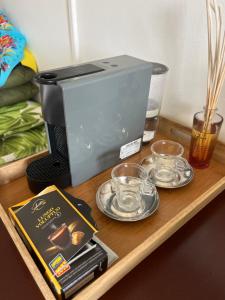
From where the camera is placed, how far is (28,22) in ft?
4.23

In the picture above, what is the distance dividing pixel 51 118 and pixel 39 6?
89cm

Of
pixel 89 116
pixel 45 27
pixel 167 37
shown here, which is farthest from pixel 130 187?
pixel 45 27

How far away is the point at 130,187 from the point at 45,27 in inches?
38.1

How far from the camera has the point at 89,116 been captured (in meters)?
0.54

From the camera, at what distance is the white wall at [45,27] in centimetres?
109

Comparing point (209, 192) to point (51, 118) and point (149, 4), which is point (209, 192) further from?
point (149, 4)

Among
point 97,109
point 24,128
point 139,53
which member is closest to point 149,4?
point 139,53

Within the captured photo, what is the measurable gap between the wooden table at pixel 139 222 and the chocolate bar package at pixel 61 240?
0.03 metres

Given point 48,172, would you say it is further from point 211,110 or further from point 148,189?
point 211,110

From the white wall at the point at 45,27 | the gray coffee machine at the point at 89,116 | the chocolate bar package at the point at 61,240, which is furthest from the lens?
the white wall at the point at 45,27

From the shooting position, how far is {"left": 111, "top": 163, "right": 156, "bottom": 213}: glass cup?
55cm

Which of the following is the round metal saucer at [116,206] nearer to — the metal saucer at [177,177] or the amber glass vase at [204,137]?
the metal saucer at [177,177]

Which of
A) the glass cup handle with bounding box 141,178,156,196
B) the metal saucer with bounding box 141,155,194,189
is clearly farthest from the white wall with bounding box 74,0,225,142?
the glass cup handle with bounding box 141,178,156,196

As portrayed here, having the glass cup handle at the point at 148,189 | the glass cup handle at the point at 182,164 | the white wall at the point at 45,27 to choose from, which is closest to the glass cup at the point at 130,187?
the glass cup handle at the point at 148,189
